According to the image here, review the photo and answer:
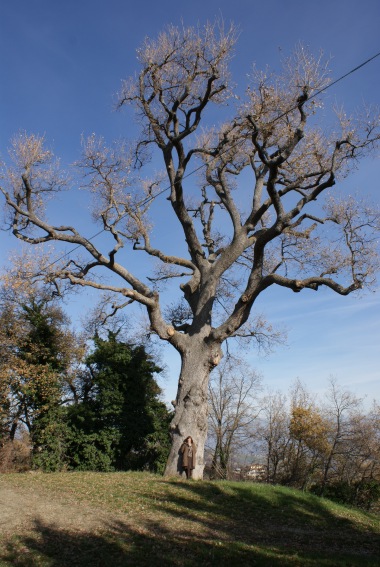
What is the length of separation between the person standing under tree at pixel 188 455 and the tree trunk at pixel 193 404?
6.0 inches

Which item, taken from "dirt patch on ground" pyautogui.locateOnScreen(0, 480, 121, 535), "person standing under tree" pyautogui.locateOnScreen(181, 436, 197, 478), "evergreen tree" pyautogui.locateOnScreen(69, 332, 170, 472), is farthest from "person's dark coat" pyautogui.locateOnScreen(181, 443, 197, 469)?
"evergreen tree" pyautogui.locateOnScreen(69, 332, 170, 472)

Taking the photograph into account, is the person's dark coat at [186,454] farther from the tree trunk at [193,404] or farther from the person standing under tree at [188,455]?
the tree trunk at [193,404]

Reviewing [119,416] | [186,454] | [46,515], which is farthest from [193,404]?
[119,416]

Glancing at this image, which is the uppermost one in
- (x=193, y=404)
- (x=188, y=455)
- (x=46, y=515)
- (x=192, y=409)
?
(x=193, y=404)

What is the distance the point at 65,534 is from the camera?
700 cm

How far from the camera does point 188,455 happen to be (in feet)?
41.2

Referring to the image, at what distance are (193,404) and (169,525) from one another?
5182 mm

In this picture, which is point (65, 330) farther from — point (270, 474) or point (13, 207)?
point (270, 474)

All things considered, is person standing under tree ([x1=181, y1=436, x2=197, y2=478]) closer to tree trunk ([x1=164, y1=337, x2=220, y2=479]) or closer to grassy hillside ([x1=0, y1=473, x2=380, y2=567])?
tree trunk ([x1=164, y1=337, x2=220, y2=479])

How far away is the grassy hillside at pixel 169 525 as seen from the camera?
6.23 m

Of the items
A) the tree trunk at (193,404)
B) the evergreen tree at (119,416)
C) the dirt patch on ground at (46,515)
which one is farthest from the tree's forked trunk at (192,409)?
the evergreen tree at (119,416)

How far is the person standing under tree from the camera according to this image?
1255 centimetres

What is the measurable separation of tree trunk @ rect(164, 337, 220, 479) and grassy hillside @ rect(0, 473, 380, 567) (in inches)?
35.9

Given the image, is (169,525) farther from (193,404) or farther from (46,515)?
(193,404)
